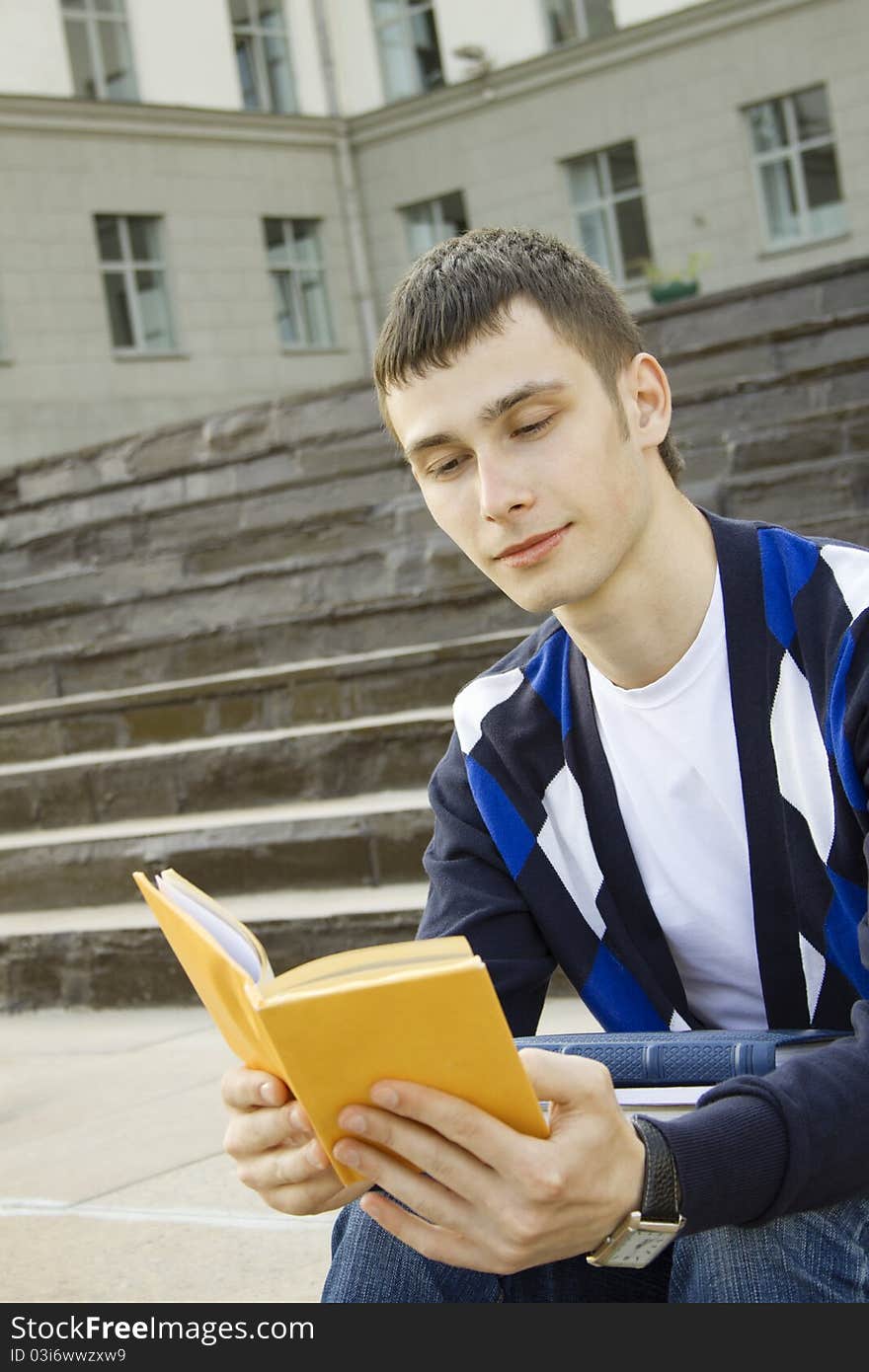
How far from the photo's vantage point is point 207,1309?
182 centimetres

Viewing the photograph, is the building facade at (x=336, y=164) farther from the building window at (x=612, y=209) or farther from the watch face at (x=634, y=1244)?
the watch face at (x=634, y=1244)

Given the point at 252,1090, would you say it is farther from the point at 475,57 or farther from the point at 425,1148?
the point at 475,57

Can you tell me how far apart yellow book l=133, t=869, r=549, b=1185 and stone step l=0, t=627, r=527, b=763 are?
3.54 metres

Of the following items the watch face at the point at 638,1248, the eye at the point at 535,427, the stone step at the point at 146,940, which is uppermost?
the eye at the point at 535,427

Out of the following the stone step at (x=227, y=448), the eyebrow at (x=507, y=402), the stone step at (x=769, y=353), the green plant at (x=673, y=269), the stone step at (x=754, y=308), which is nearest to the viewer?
the eyebrow at (x=507, y=402)

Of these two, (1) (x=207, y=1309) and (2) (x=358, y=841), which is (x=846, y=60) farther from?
(1) (x=207, y=1309)

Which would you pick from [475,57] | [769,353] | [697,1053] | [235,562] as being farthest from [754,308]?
[475,57]

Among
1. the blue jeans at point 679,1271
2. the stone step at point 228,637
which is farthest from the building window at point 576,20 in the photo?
the blue jeans at point 679,1271

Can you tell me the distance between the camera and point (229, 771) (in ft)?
16.3

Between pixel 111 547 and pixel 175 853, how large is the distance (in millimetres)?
3314

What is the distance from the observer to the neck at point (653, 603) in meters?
1.68

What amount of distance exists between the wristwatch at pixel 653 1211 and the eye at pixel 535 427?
723 mm

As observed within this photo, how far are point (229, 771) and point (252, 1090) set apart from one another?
3.70 meters

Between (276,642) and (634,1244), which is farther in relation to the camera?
(276,642)
